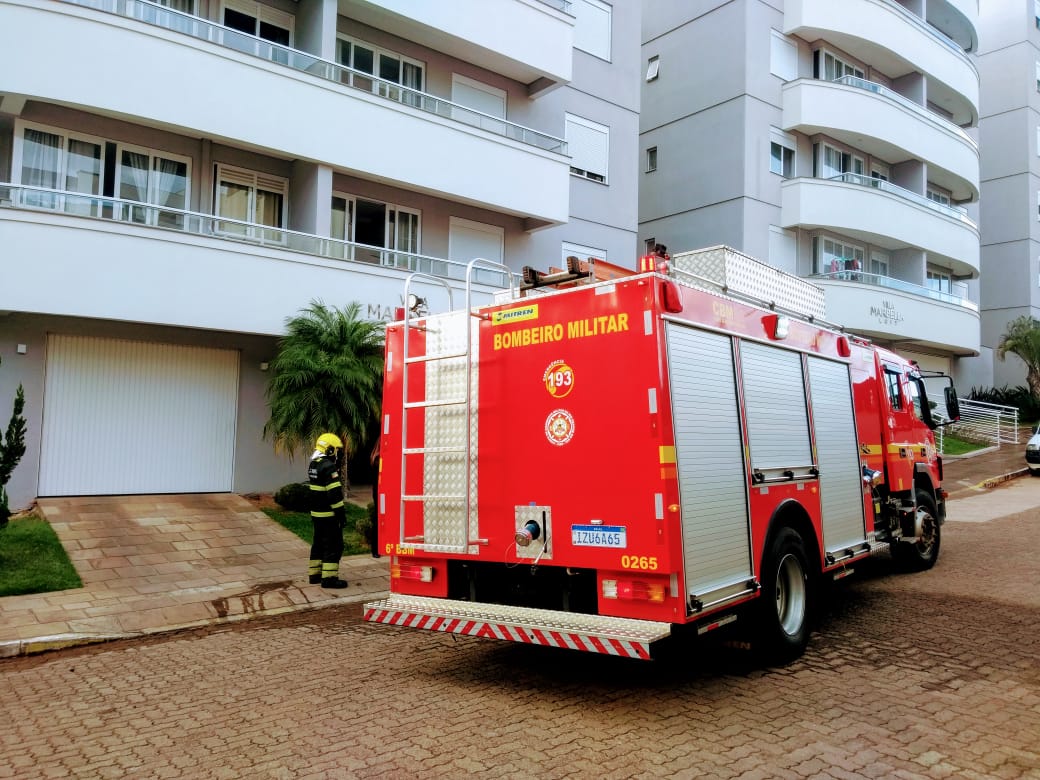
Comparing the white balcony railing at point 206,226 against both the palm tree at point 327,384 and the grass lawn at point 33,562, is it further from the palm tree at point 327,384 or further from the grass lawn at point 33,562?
the grass lawn at point 33,562

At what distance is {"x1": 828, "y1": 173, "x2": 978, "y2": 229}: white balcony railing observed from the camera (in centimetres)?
2455

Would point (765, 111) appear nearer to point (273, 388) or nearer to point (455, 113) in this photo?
point (455, 113)

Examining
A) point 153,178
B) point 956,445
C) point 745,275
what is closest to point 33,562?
point 153,178

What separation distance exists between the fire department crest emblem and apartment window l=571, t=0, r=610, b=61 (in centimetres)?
1652

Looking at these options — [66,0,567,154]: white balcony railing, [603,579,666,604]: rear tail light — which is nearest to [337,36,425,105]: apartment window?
[66,0,567,154]: white balcony railing

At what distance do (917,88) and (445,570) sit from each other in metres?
28.6

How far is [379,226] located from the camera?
16.4 meters

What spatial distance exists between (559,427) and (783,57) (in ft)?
75.9

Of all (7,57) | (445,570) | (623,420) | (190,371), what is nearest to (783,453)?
(623,420)

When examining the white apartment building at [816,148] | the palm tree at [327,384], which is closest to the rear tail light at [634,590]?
the palm tree at [327,384]

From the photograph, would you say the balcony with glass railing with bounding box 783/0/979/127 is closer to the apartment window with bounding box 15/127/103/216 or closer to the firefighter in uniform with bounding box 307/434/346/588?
the apartment window with bounding box 15/127/103/216

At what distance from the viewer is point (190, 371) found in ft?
44.3

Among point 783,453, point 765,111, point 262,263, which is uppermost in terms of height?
point 765,111

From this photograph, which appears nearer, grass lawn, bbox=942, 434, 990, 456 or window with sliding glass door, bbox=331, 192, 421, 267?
window with sliding glass door, bbox=331, 192, 421, 267
